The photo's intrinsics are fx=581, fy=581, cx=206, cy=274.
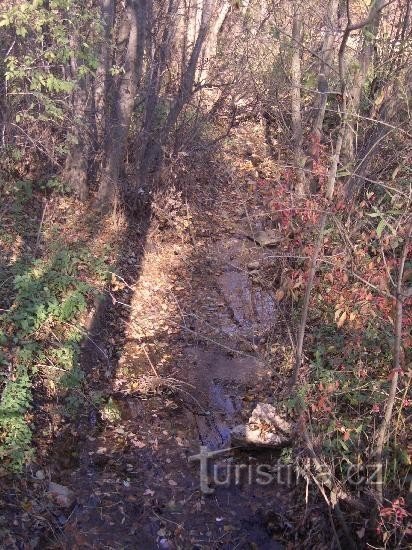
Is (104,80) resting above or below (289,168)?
above

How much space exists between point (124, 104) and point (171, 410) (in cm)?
568

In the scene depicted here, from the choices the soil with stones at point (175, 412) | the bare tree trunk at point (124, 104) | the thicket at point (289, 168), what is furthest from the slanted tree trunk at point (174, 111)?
the soil with stones at point (175, 412)

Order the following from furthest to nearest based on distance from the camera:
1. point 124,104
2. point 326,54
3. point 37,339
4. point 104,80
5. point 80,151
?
point 104,80 < point 80,151 < point 124,104 < point 326,54 < point 37,339

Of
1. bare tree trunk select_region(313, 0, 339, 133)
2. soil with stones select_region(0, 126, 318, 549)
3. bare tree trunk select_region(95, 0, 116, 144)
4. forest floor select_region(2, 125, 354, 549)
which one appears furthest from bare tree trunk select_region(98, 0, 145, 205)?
bare tree trunk select_region(313, 0, 339, 133)

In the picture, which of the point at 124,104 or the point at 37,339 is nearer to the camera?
the point at 37,339

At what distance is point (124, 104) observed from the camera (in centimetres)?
1024

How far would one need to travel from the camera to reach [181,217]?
37.3 ft

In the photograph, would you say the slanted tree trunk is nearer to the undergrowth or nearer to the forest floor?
the forest floor

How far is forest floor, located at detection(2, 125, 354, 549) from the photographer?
17.7 feet

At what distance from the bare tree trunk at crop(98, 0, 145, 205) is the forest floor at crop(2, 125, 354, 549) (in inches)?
29.5

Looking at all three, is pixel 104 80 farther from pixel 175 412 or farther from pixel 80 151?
pixel 175 412

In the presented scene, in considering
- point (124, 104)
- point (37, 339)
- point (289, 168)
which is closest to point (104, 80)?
point (124, 104)

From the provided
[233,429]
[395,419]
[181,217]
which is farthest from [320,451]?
[181,217]

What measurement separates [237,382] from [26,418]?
111 inches
